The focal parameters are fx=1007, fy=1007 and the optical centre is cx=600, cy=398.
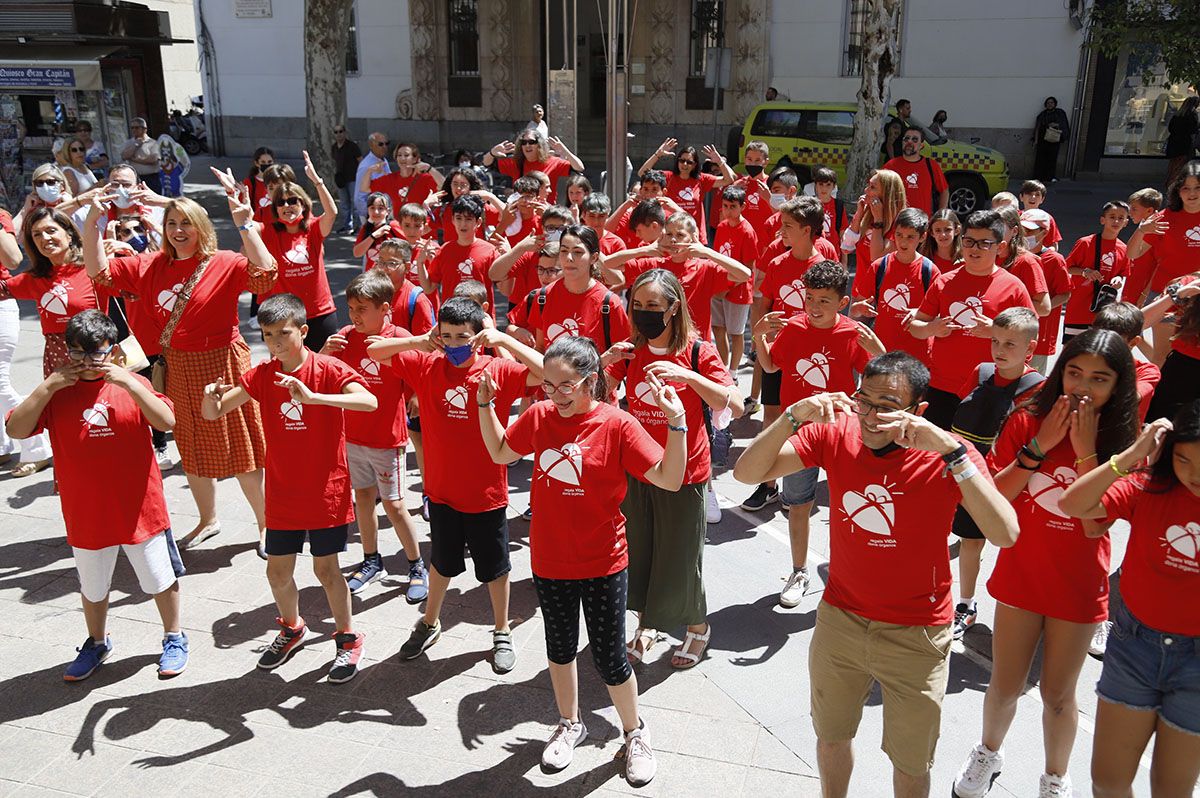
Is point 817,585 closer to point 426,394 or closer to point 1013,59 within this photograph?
point 426,394

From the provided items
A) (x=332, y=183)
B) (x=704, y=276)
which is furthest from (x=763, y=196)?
(x=332, y=183)

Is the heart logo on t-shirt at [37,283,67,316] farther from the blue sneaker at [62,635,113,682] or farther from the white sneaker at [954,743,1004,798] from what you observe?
the white sneaker at [954,743,1004,798]

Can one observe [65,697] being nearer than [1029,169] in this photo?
Yes

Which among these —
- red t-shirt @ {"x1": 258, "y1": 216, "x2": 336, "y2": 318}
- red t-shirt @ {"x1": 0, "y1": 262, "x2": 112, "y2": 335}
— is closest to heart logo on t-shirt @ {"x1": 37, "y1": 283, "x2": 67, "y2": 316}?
red t-shirt @ {"x1": 0, "y1": 262, "x2": 112, "y2": 335}

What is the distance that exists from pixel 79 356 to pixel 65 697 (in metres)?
1.59

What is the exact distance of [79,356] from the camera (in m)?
4.36

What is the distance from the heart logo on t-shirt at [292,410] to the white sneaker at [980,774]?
3137 mm

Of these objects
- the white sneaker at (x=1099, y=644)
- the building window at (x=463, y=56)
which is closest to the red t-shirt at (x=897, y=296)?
the white sneaker at (x=1099, y=644)

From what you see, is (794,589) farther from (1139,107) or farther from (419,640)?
(1139,107)

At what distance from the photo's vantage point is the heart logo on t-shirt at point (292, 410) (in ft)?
14.8

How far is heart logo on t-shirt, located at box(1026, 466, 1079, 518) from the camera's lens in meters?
3.55

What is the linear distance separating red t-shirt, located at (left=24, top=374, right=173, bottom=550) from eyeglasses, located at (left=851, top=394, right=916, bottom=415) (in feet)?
10.4

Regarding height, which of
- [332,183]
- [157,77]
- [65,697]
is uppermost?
[157,77]

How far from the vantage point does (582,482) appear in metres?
3.80
